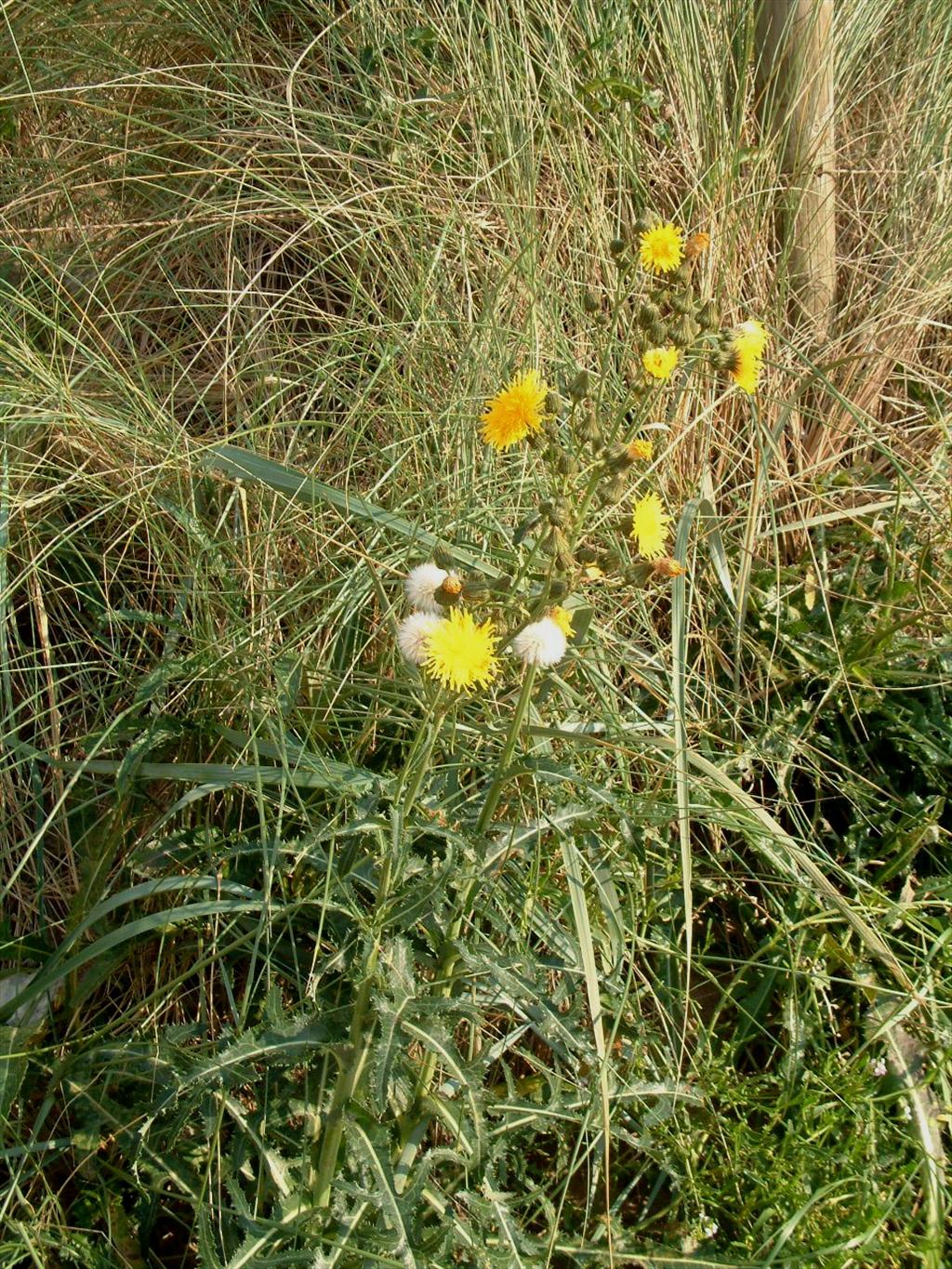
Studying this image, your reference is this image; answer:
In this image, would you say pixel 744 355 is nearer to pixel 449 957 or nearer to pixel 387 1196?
pixel 449 957

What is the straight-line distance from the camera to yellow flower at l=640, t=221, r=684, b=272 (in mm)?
1597

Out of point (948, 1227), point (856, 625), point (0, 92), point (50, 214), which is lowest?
point (948, 1227)

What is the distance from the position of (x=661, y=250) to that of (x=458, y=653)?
732 mm

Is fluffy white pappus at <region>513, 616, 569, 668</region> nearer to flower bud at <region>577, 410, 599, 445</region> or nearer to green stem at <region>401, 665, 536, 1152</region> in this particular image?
green stem at <region>401, 665, 536, 1152</region>

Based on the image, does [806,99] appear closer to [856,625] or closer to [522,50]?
[522,50]

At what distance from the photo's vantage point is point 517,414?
1.38 m

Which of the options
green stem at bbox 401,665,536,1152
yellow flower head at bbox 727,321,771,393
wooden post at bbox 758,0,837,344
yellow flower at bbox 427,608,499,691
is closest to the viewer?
yellow flower at bbox 427,608,499,691

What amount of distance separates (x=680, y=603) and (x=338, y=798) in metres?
0.50

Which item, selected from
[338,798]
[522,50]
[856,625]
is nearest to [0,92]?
[522,50]

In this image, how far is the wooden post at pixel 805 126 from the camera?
237 cm

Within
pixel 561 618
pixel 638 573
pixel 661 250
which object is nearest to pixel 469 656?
pixel 561 618

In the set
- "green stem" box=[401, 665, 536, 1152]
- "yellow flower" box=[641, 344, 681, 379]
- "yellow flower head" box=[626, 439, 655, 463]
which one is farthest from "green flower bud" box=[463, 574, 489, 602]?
"yellow flower" box=[641, 344, 681, 379]

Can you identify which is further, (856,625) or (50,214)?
(50,214)

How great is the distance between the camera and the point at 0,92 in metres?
2.36
